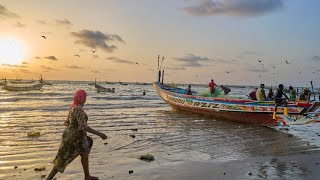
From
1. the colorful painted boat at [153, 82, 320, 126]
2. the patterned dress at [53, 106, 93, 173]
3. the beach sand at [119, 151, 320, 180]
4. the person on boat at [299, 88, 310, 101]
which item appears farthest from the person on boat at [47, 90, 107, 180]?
the person on boat at [299, 88, 310, 101]

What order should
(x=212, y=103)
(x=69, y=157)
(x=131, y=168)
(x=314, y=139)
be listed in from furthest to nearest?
1. (x=212, y=103)
2. (x=314, y=139)
3. (x=131, y=168)
4. (x=69, y=157)

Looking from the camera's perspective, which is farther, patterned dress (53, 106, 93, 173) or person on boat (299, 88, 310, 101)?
person on boat (299, 88, 310, 101)

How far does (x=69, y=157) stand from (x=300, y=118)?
11.6 meters

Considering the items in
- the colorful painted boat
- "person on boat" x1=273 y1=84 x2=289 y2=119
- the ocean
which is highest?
"person on boat" x1=273 y1=84 x2=289 y2=119

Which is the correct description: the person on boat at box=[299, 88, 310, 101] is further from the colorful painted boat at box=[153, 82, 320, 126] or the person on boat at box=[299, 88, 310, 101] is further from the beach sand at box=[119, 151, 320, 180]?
the beach sand at box=[119, 151, 320, 180]

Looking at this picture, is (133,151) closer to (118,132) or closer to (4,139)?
(118,132)

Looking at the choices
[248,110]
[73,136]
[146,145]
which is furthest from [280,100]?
[73,136]

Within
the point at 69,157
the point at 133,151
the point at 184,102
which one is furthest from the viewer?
the point at 184,102

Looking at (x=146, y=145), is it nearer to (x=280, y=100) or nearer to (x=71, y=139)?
(x=71, y=139)

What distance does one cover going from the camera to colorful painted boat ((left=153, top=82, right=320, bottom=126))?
1452 centimetres

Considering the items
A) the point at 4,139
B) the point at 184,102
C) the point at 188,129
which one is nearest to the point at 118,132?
the point at 188,129

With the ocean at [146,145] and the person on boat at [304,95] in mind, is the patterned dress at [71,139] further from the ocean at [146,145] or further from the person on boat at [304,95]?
the person on boat at [304,95]

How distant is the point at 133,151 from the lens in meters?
9.93

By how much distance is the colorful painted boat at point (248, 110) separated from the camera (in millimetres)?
14523
